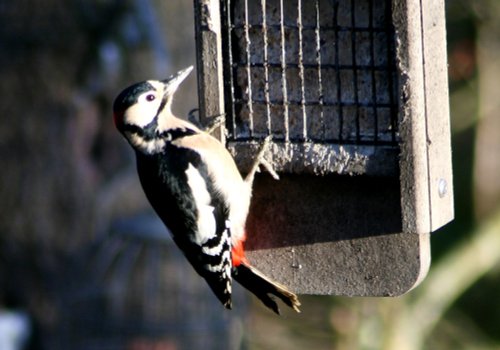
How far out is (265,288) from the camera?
12.0 feet

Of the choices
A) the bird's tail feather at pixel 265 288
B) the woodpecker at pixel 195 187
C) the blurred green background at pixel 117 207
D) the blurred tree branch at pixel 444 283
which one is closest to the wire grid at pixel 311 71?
the woodpecker at pixel 195 187

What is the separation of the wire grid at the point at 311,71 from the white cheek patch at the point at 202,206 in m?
0.18

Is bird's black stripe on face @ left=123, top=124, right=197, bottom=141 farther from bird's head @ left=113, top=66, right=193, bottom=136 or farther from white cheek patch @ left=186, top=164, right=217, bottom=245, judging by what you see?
white cheek patch @ left=186, top=164, right=217, bottom=245

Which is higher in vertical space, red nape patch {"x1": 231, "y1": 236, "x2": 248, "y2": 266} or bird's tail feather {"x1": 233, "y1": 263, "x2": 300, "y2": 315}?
red nape patch {"x1": 231, "y1": 236, "x2": 248, "y2": 266}

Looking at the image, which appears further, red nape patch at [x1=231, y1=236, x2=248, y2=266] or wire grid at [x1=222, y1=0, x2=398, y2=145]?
red nape patch at [x1=231, y1=236, x2=248, y2=266]

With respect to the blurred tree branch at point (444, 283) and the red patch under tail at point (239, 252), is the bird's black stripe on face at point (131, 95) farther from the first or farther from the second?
the blurred tree branch at point (444, 283)

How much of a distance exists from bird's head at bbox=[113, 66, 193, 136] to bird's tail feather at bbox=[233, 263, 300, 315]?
60 cm

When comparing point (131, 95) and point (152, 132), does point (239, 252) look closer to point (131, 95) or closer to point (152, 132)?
point (152, 132)

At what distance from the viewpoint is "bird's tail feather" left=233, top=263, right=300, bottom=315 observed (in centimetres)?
360

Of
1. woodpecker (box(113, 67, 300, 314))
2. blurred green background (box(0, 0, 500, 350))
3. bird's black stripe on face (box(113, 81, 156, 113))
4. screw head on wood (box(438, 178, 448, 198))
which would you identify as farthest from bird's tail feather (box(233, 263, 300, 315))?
blurred green background (box(0, 0, 500, 350))

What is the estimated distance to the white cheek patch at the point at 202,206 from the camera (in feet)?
12.3

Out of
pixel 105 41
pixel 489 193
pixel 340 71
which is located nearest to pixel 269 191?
pixel 340 71

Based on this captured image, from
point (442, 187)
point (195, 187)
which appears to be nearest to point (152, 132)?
point (195, 187)

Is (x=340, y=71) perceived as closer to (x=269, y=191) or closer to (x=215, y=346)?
(x=269, y=191)
